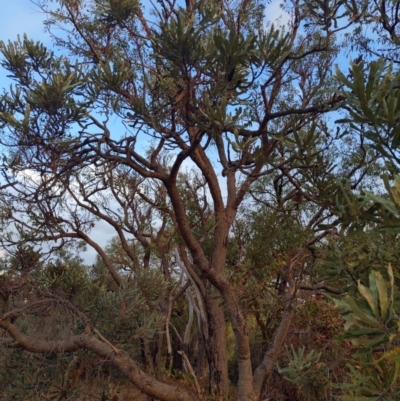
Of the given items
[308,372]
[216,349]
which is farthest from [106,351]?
[216,349]

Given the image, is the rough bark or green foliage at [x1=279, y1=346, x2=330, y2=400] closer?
green foliage at [x1=279, y1=346, x2=330, y2=400]

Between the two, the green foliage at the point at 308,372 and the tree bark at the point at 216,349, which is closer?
the green foliage at the point at 308,372

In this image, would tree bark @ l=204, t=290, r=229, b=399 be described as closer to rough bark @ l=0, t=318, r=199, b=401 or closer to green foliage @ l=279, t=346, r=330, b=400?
rough bark @ l=0, t=318, r=199, b=401

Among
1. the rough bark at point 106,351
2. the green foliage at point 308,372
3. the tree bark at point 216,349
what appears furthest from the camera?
the tree bark at point 216,349

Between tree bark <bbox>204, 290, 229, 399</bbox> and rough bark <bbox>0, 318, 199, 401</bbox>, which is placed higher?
tree bark <bbox>204, 290, 229, 399</bbox>

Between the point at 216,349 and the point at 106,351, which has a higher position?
the point at 216,349

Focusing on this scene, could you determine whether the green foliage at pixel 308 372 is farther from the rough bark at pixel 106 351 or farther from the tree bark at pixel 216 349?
the tree bark at pixel 216 349

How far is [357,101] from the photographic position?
80.3 inches

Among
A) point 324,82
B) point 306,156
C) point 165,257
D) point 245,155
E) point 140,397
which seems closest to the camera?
point 306,156

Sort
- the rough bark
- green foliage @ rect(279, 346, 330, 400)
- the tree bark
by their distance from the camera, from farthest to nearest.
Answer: the tree bark < the rough bark < green foliage @ rect(279, 346, 330, 400)

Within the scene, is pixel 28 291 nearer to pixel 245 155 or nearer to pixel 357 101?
pixel 245 155

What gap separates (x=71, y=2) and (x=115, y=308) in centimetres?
427

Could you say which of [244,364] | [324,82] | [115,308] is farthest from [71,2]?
[244,364]

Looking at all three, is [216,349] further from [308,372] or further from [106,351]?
[308,372]
